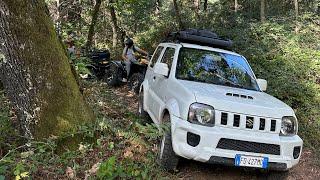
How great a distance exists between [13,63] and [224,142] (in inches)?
104

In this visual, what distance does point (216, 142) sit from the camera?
481 cm

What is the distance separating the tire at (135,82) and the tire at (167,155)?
19.1ft

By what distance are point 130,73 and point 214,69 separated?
5719mm

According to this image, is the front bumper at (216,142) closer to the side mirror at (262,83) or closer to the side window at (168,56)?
the side mirror at (262,83)

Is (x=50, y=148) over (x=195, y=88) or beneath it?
beneath

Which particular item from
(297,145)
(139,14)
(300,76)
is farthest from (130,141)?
(139,14)

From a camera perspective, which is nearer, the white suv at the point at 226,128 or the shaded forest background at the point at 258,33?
the white suv at the point at 226,128

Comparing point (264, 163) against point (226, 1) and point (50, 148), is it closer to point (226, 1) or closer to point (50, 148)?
point (50, 148)

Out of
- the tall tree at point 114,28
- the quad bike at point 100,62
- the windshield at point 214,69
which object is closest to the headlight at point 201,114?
the windshield at point 214,69

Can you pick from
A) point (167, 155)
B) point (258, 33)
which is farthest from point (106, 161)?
point (258, 33)

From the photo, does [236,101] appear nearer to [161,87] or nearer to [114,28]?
[161,87]

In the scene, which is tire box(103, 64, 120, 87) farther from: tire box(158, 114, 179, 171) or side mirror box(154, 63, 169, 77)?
tire box(158, 114, 179, 171)

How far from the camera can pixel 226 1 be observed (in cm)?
2447

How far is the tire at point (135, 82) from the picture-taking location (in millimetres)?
11054
